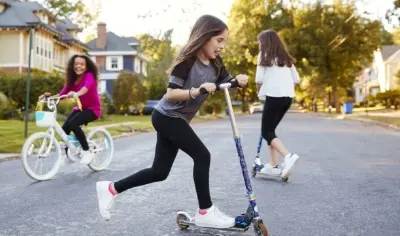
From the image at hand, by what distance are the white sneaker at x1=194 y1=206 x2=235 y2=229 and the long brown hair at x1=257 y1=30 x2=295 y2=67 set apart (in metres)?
3.43

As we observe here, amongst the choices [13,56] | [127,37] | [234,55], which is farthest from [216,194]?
[127,37]

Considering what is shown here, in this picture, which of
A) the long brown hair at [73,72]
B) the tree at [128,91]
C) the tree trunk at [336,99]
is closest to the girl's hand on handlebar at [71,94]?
the long brown hair at [73,72]

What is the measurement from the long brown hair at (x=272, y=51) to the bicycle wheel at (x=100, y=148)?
2923 millimetres

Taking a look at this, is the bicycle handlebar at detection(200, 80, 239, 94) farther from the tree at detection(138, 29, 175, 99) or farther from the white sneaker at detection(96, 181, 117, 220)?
the tree at detection(138, 29, 175, 99)

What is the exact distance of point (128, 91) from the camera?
141 feet

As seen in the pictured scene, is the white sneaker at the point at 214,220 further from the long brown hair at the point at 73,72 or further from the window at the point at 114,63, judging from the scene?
the window at the point at 114,63

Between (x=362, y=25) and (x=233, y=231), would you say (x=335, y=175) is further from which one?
(x=362, y=25)

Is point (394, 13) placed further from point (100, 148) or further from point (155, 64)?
point (155, 64)

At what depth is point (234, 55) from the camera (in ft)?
160

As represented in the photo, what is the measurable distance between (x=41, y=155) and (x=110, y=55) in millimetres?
58053

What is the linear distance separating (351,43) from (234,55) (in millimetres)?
9745

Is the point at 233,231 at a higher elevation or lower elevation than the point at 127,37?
lower

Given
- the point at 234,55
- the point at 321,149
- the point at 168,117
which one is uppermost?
the point at 234,55

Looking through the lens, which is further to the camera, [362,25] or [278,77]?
[362,25]
